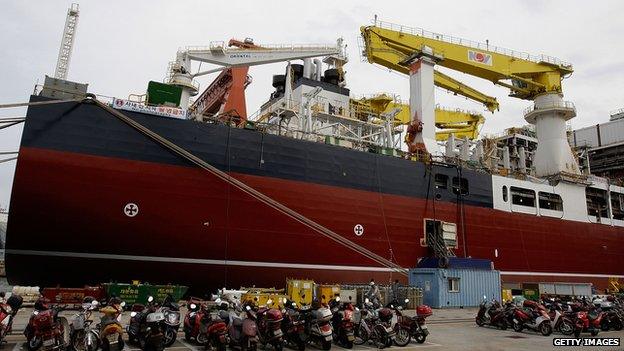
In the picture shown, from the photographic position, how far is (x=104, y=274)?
17406 mm

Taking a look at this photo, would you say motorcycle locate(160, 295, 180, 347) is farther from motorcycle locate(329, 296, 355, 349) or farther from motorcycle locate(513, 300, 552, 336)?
motorcycle locate(513, 300, 552, 336)

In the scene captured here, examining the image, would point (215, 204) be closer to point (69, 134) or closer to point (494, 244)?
point (69, 134)

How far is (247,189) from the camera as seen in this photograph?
1972 centimetres

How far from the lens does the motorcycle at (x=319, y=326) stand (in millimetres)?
10555

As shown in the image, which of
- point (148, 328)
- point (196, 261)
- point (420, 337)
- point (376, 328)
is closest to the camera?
point (148, 328)

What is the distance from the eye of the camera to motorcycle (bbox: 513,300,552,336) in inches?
542

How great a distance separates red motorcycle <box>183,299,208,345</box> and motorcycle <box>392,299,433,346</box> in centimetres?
503

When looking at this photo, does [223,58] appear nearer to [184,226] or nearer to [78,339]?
[184,226]

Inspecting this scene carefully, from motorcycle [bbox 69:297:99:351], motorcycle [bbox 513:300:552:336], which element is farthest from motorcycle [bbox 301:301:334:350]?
motorcycle [bbox 513:300:552:336]

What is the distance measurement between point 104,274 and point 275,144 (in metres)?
9.13

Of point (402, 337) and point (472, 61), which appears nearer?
point (402, 337)

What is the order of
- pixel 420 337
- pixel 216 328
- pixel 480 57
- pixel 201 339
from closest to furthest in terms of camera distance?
pixel 216 328 → pixel 201 339 → pixel 420 337 → pixel 480 57

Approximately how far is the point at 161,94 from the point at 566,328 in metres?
18.5

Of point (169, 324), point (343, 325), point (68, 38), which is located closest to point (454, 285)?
point (343, 325)
